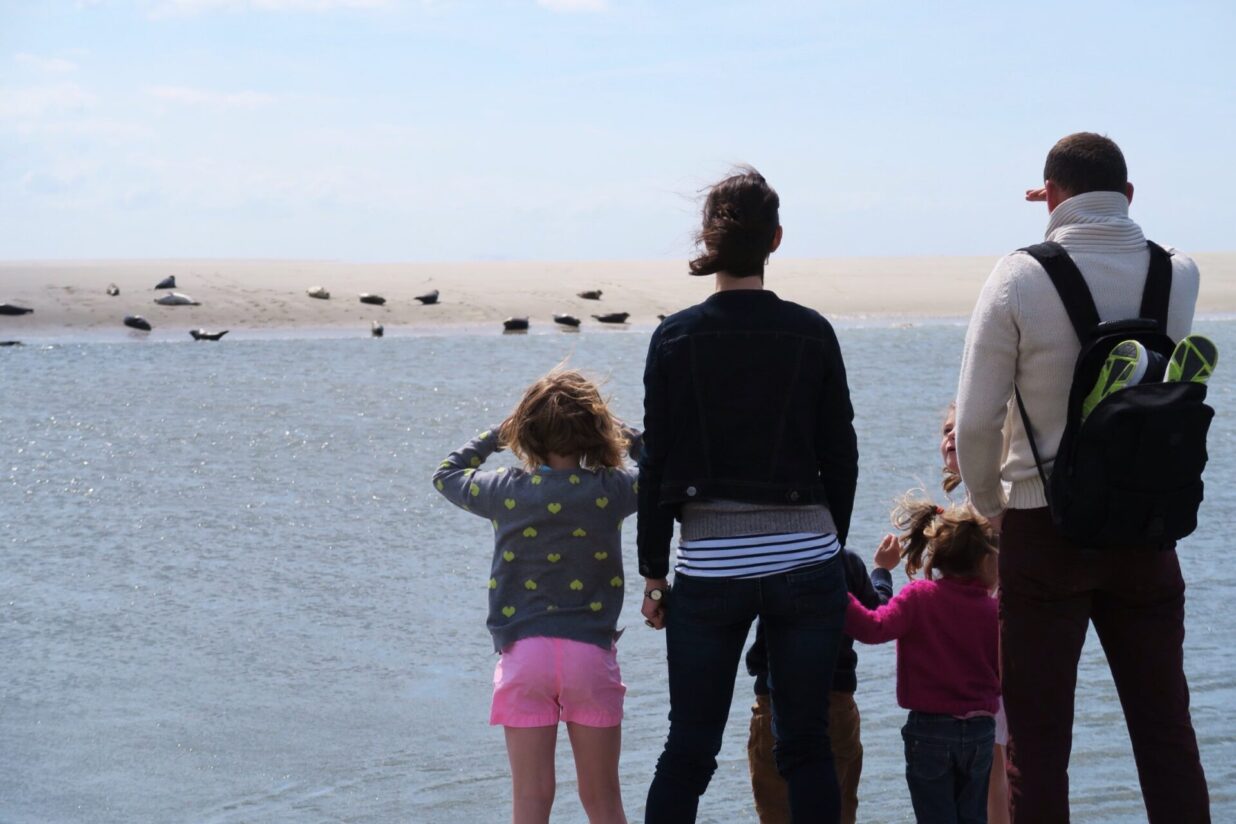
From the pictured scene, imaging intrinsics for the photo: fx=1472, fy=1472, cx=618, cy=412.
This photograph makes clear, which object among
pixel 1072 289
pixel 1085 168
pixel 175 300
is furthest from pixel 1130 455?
pixel 175 300

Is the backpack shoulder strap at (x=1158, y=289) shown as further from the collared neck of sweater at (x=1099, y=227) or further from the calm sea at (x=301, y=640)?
the calm sea at (x=301, y=640)

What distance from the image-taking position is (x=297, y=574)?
7.23 m

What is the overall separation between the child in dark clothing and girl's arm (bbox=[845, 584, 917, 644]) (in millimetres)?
66

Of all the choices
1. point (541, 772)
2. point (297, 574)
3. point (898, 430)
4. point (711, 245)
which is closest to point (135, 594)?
point (297, 574)

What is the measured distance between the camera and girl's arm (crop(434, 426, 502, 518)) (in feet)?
10.8

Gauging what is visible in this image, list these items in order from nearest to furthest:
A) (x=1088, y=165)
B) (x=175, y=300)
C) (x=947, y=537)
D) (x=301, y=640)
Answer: (x=1088, y=165) → (x=947, y=537) → (x=301, y=640) → (x=175, y=300)

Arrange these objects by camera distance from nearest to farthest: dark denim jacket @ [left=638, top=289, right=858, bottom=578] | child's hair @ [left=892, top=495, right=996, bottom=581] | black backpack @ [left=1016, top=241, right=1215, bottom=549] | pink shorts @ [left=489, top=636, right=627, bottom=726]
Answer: black backpack @ [left=1016, top=241, right=1215, bottom=549] < dark denim jacket @ [left=638, top=289, right=858, bottom=578] < pink shorts @ [left=489, top=636, right=627, bottom=726] < child's hair @ [left=892, top=495, right=996, bottom=581]

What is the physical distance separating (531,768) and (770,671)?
2.14ft

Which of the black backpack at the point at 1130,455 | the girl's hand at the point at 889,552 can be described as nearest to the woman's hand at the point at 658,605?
the girl's hand at the point at 889,552

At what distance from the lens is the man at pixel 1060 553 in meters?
2.89

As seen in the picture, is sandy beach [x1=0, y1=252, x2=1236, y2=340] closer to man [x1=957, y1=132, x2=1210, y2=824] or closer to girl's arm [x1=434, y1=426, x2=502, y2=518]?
girl's arm [x1=434, y1=426, x2=502, y2=518]

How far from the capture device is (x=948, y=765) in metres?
3.38

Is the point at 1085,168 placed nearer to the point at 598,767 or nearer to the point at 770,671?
the point at 770,671

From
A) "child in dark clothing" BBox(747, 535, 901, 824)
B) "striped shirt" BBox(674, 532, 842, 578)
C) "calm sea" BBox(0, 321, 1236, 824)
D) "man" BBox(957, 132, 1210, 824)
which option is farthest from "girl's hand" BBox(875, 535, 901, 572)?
"calm sea" BBox(0, 321, 1236, 824)
